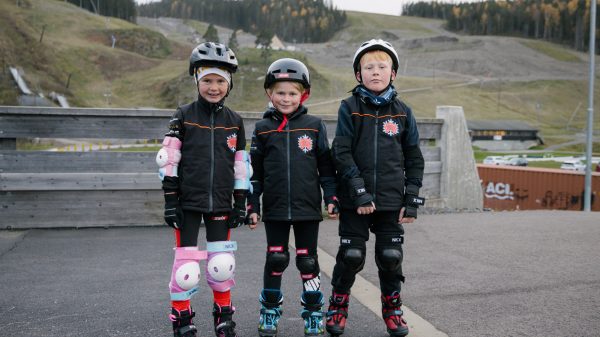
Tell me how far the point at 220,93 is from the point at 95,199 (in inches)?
157

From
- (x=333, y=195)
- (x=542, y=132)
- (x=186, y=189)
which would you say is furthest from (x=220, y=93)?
(x=542, y=132)

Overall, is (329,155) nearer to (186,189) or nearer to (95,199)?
(186,189)

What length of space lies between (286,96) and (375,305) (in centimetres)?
174

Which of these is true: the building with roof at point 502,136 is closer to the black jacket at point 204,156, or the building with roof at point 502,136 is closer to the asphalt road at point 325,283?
the asphalt road at point 325,283

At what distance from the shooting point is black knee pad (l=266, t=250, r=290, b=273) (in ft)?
12.6

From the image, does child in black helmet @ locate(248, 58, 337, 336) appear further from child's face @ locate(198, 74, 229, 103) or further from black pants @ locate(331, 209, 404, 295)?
child's face @ locate(198, 74, 229, 103)

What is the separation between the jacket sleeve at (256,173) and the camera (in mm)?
3994

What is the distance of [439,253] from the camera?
20.2ft

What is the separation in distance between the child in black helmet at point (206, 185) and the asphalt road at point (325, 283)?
0.33 m

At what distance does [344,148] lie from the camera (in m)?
3.85

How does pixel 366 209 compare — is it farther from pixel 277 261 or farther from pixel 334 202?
pixel 277 261

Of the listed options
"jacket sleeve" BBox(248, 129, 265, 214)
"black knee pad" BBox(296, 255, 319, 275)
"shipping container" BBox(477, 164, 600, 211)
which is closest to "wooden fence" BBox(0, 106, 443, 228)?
"jacket sleeve" BBox(248, 129, 265, 214)

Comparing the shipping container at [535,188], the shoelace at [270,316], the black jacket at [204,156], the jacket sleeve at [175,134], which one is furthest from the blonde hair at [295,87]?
the shipping container at [535,188]

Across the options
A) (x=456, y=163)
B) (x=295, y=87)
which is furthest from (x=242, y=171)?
(x=456, y=163)
